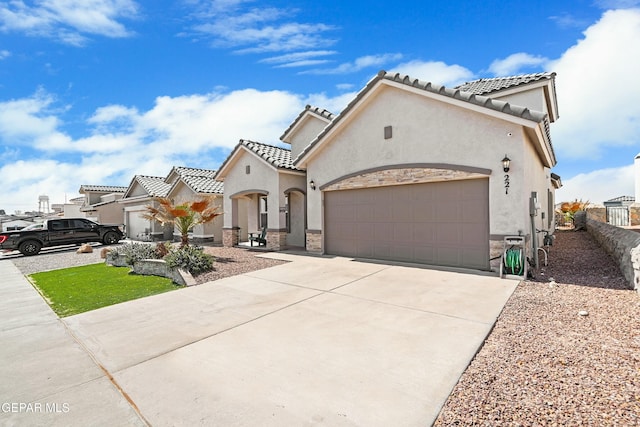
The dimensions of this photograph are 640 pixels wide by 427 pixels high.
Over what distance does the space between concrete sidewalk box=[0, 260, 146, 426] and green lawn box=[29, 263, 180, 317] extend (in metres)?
1.07

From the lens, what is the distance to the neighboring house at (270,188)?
1462 centimetres

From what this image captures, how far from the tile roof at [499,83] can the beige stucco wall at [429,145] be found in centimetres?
548

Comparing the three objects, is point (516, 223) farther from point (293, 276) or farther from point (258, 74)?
point (258, 74)

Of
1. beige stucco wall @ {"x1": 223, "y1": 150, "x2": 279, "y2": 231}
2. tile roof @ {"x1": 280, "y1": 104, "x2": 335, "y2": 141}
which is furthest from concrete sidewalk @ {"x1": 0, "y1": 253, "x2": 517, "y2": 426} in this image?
tile roof @ {"x1": 280, "y1": 104, "x2": 335, "y2": 141}

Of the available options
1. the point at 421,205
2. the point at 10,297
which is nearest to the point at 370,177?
the point at 421,205

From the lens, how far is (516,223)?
862cm

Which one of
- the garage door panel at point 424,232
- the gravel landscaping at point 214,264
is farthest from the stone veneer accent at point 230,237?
the garage door panel at point 424,232

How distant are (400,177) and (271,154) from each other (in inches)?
294

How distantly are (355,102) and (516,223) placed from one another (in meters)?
6.55

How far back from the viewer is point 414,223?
10.6 meters

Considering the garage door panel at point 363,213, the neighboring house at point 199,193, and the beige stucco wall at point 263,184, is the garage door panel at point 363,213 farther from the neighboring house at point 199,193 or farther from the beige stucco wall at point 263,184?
the neighboring house at point 199,193

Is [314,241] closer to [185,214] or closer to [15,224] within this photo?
[185,214]

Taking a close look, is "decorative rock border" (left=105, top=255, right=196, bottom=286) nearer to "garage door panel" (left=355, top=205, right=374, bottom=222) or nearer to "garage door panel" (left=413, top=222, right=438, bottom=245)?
"garage door panel" (left=355, top=205, right=374, bottom=222)

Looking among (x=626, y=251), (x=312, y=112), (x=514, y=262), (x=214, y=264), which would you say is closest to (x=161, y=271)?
(x=214, y=264)
